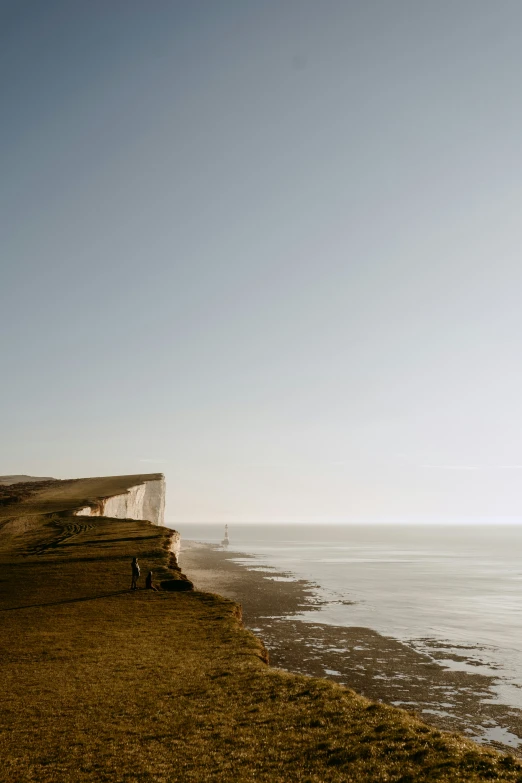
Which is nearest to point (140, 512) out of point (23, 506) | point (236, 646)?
point (23, 506)

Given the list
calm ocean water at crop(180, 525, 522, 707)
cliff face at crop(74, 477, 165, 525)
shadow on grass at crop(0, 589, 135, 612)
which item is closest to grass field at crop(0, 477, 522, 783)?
shadow on grass at crop(0, 589, 135, 612)

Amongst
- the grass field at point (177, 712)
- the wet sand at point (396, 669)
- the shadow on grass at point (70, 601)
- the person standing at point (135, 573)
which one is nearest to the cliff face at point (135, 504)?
the wet sand at point (396, 669)

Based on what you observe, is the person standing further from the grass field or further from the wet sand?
the wet sand

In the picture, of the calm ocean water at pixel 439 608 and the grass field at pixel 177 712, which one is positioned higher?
the grass field at pixel 177 712

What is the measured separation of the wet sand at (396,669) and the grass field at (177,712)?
5.82m

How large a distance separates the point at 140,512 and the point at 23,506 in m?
36.1

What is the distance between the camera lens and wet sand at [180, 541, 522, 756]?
34.4 m

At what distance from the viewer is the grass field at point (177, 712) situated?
15.1 meters

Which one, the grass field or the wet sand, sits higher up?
the grass field

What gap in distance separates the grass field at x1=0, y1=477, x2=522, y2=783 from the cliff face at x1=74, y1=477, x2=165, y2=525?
5295cm

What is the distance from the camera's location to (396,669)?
46.1 meters

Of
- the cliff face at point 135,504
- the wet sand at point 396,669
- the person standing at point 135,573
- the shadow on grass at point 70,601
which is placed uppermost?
the cliff face at point 135,504

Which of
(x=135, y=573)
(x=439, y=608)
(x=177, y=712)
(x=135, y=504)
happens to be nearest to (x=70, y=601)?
(x=135, y=573)

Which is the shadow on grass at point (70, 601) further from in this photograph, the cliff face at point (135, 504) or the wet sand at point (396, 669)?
the cliff face at point (135, 504)
